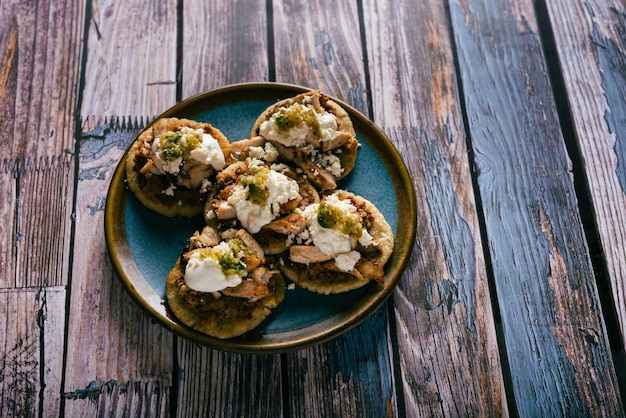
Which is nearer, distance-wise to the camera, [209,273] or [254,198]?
[209,273]

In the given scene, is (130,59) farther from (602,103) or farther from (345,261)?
(602,103)

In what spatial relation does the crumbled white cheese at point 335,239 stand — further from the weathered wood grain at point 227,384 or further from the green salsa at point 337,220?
the weathered wood grain at point 227,384

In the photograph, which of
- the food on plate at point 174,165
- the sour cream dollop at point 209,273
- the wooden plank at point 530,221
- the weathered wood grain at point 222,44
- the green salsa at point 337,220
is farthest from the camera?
the weathered wood grain at point 222,44

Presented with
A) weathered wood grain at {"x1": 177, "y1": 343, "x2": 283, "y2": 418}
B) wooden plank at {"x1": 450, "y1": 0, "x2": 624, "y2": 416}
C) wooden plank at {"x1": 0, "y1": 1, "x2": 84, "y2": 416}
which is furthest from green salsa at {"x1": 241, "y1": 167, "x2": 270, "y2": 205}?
wooden plank at {"x1": 450, "y1": 0, "x2": 624, "y2": 416}

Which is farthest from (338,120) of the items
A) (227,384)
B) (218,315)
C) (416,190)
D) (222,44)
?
(227,384)

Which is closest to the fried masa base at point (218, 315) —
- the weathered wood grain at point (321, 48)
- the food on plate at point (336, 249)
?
the food on plate at point (336, 249)

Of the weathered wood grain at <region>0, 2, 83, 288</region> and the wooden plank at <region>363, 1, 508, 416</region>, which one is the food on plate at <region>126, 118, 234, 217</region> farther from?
the wooden plank at <region>363, 1, 508, 416</region>
